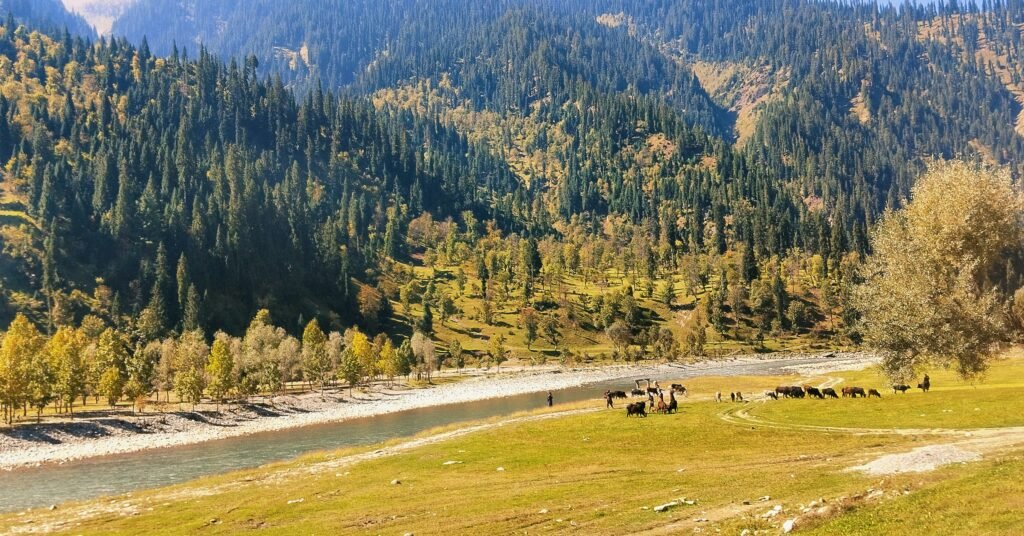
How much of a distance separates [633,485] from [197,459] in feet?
181

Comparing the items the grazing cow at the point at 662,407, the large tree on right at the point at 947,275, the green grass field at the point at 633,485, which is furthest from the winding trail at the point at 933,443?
the grazing cow at the point at 662,407

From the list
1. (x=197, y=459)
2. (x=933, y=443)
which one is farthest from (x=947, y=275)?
(x=197, y=459)

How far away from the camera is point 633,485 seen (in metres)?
30.4

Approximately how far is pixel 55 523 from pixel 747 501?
115 ft

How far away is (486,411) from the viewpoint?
9938 centimetres

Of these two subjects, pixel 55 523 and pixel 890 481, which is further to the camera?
pixel 55 523

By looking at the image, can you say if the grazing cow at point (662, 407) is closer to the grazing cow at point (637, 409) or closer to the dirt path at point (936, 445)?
the grazing cow at point (637, 409)

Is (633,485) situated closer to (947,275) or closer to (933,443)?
(933,443)

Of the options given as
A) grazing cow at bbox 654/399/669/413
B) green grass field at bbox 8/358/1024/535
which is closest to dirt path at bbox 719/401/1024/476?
green grass field at bbox 8/358/1024/535

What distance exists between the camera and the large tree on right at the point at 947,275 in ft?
148

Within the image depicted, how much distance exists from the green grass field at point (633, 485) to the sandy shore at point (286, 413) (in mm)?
42225

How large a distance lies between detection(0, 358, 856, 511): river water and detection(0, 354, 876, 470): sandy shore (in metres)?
5.69

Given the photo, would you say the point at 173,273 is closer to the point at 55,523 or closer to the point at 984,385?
the point at 55,523

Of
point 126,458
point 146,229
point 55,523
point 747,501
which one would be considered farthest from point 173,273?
point 747,501
